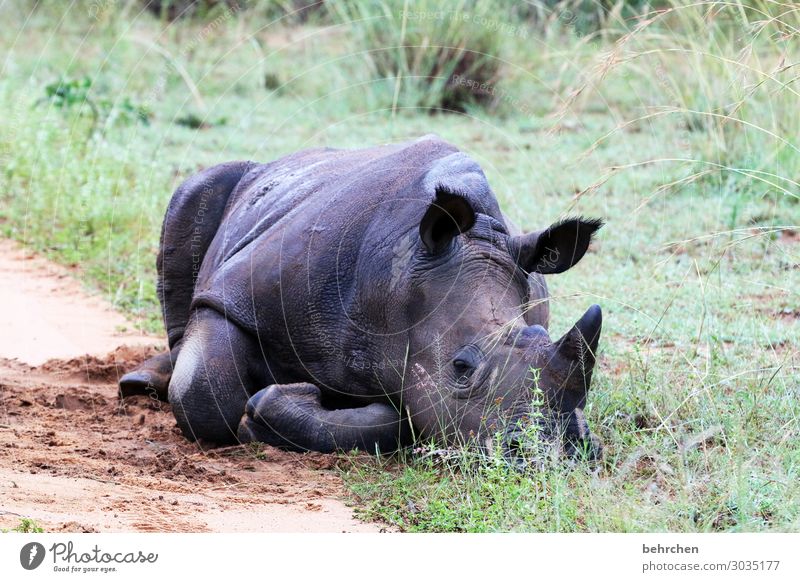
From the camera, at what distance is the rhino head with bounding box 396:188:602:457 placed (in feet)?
17.0

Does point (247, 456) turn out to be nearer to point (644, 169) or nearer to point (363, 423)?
point (363, 423)

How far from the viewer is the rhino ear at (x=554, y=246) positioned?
219 inches

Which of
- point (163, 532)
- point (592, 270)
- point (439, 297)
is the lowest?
point (592, 270)

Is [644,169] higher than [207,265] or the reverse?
the reverse

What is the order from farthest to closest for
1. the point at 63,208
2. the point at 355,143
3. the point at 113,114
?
the point at 113,114
the point at 355,143
the point at 63,208

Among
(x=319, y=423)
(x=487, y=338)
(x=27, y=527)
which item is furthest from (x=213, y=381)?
(x=27, y=527)

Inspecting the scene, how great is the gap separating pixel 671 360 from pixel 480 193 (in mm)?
1658

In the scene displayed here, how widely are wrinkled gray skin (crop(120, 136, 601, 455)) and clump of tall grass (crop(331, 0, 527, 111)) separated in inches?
241

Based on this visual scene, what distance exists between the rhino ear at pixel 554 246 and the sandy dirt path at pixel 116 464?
131cm

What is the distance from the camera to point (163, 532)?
4578mm

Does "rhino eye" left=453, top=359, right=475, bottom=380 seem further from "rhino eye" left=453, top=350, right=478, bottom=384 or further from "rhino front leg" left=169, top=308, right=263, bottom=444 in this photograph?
"rhino front leg" left=169, top=308, right=263, bottom=444

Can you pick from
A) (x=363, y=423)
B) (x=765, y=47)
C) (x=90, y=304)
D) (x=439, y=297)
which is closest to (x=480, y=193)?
(x=439, y=297)

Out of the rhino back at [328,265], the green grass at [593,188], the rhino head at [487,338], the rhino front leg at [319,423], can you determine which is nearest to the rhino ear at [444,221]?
the rhino head at [487,338]

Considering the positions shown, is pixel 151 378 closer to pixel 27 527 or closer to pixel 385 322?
pixel 385 322
